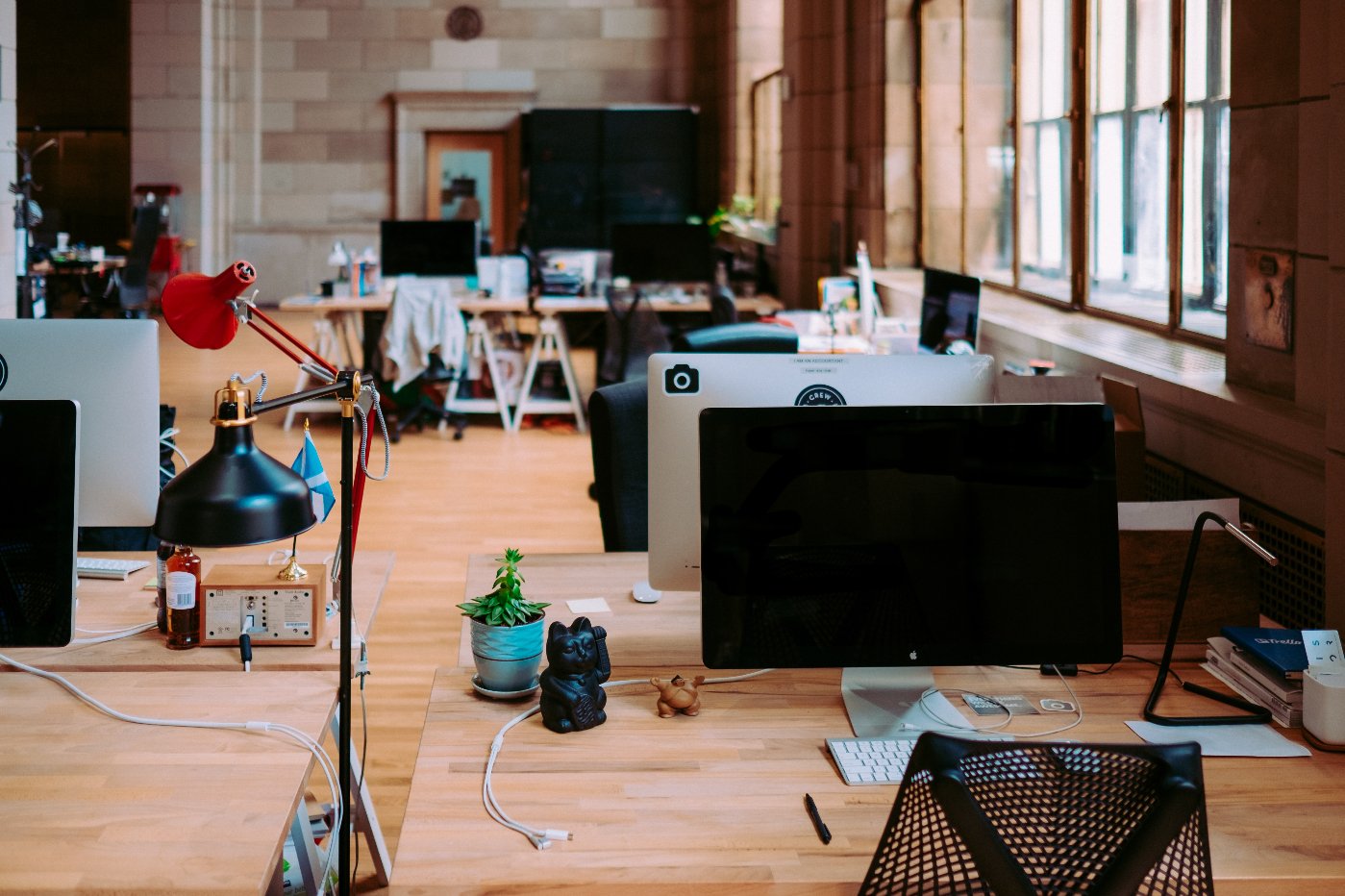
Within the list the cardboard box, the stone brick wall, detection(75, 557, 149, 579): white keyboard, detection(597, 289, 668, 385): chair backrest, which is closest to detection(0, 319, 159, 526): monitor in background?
detection(75, 557, 149, 579): white keyboard

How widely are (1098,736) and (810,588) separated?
0.46m

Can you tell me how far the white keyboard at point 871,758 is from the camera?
1.81m

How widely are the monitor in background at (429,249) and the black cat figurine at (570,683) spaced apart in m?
7.25

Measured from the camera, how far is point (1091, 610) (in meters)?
1.97

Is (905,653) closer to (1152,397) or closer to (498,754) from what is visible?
(498,754)

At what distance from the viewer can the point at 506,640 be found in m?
2.05

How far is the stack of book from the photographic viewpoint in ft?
6.60

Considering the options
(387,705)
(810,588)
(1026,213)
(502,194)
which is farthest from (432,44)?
(810,588)

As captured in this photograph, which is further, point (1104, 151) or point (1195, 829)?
point (1104, 151)

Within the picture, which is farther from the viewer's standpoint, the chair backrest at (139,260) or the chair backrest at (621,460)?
the chair backrest at (139,260)

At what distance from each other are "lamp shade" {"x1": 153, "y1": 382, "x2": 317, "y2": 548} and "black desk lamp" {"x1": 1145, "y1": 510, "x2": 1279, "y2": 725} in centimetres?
128

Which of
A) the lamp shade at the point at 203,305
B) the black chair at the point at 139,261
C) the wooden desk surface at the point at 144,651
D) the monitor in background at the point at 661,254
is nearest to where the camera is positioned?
the lamp shade at the point at 203,305

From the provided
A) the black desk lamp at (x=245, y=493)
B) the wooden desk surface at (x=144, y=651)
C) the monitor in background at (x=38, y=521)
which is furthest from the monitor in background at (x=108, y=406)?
the black desk lamp at (x=245, y=493)

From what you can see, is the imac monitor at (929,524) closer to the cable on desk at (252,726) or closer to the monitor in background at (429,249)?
the cable on desk at (252,726)
